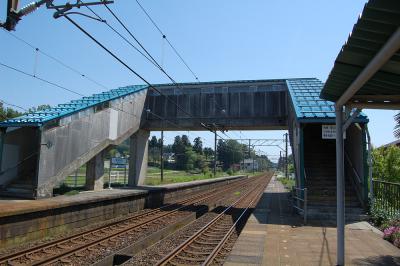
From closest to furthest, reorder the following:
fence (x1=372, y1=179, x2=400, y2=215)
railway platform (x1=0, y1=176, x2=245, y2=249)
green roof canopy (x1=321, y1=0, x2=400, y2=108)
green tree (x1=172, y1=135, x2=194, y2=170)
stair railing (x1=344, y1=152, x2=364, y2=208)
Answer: green roof canopy (x1=321, y1=0, x2=400, y2=108) < railway platform (x1=0, y1=176, x2=245, y2=249) < fence (x1=372, y1=179, x2=400, y2=215) < stair railing (x1=344, y1=152, x2=364, y2=208) < green tree (x1=172, y1=135, x2=194, y2=170)

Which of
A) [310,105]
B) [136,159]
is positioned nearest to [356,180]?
[310,105]

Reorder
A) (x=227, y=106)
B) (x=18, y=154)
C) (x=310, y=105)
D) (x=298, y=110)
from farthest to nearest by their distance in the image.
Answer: (x=227, y=106)
(x=18, y=154)
(x=310, y=105)
(x=298, y=110)

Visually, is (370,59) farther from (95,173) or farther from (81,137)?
(95,173)

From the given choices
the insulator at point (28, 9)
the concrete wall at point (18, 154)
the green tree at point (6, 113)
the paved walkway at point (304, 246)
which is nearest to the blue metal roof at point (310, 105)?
the paved walkway at point (304, 246)

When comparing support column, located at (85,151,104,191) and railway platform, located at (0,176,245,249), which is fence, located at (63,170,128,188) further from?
railway platform, located at (0,176,245,249)

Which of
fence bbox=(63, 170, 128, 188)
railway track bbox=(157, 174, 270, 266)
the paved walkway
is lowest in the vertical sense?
railway track bbox=(157, 174, 270, 266)

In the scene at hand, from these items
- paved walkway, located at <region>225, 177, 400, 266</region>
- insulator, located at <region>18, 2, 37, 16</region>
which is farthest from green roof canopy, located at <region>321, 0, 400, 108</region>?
insulator, located at <region>18, 2, 37, 16</region>

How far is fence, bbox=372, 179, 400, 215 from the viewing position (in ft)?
43.0

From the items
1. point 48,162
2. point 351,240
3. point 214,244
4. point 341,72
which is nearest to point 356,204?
point 351,240

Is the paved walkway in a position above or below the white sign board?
below

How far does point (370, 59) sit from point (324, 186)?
1310cm

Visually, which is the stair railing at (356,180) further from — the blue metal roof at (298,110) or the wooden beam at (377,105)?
the wooden beam at (377,105)

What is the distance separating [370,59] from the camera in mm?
5172

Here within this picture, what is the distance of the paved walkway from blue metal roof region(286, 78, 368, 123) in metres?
4.88
